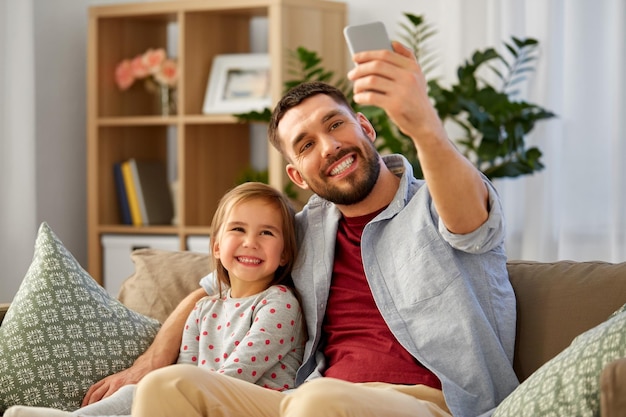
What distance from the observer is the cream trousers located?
64.4 inches

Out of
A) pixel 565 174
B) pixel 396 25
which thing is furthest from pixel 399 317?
pixel 396 25

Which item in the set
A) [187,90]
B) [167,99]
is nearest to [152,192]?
[167,99]

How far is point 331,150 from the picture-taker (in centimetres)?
217

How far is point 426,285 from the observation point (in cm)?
206

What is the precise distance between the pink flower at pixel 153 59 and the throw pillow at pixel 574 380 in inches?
123

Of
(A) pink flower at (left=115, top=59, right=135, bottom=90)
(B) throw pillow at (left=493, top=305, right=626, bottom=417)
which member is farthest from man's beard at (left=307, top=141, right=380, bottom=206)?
(A) pink flower at (left=115, top=59, right=135, bottom=90)

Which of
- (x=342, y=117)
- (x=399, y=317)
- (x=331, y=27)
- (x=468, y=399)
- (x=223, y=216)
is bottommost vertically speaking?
(x=468, y=399)

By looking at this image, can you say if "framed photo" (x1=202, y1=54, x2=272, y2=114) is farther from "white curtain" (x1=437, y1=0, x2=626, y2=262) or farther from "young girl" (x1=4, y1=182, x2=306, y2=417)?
"young girl" (x1=4, y1=182, x2=306, y2=417)

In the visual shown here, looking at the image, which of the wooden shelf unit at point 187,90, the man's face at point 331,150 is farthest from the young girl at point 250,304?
the wooden shelf unit at point 187,90

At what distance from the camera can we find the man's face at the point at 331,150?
2170mm

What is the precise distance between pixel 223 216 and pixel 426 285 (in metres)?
0.52

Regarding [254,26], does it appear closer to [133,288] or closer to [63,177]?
[63,177]

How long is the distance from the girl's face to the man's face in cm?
12

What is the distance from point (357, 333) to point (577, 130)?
2005 mm
